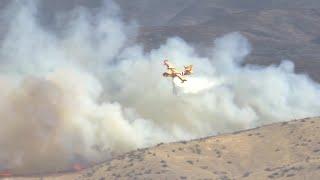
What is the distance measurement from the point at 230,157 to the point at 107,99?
30480 mm

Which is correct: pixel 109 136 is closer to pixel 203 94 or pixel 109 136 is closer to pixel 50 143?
pixel 50 143

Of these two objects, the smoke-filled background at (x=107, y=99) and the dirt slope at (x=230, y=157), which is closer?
the dirt slope at (x=230, y=157)

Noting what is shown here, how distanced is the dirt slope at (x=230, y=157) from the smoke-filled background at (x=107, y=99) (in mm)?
8977

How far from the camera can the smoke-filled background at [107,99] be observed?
320 feet

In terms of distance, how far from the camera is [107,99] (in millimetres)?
112500

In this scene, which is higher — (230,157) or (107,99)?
(107,99)

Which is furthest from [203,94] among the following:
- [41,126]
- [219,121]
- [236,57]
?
[236,57]

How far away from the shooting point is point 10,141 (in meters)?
96.4

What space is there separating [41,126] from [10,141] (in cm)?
407

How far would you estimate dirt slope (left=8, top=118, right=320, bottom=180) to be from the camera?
80.3 metres

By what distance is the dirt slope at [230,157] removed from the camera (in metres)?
80.3

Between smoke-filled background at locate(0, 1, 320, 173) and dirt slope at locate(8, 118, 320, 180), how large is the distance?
29.5ft

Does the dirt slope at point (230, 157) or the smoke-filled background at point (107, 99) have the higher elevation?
the smoke-filled background at point (107, 99)

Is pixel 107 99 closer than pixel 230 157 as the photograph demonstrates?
No
